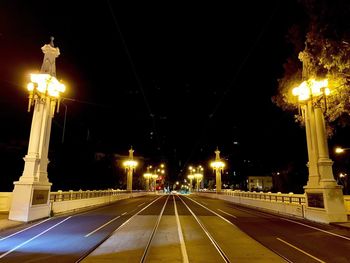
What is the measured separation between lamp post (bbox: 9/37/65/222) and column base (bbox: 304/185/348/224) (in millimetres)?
14136

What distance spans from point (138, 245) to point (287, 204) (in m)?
13.1

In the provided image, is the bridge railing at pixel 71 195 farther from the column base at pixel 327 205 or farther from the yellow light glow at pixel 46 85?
the column base at pixel 327 205

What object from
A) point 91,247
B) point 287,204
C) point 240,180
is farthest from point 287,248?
point 240,180

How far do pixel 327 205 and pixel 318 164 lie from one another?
7.74 feet

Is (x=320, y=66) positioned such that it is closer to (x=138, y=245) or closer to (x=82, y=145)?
(x=138, y=245)

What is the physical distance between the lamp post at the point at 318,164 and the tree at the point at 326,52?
24.6 inches

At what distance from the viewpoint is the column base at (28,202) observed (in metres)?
13.5

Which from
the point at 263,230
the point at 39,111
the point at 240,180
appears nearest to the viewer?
the point at 263,230

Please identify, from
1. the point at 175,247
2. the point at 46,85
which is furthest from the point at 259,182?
the point at 175,247

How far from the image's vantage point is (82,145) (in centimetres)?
4103

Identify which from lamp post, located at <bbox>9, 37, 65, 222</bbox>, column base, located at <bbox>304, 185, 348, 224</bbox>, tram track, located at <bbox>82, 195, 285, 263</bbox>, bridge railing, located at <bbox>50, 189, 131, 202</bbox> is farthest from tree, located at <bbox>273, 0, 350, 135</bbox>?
bridge railing, located at <bbox>50, 189, 131, 202</bbox>

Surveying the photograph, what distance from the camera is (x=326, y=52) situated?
39.2ft

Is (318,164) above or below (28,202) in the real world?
above

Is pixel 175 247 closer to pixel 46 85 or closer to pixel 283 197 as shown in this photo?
pixel 46 85
